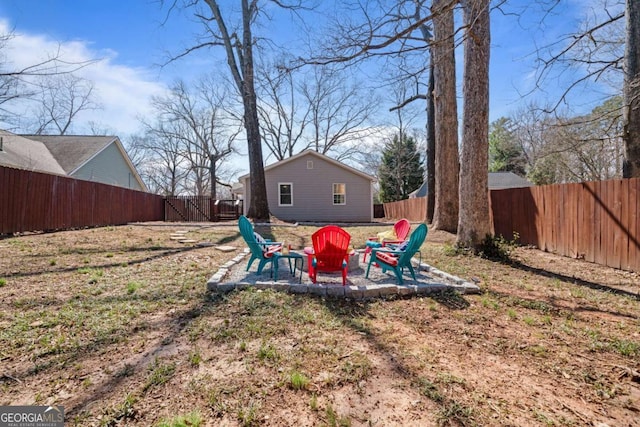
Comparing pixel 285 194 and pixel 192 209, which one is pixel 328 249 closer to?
pixel 285 194

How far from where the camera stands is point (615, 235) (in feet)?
16.9

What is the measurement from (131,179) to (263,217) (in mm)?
14689

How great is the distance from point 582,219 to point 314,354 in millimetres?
6238

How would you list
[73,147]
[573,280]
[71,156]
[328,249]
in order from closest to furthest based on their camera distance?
[328,249] < [573,280] < [71,156] < [73,147]

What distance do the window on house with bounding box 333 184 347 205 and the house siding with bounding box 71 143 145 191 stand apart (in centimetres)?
1393

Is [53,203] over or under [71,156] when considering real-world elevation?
under

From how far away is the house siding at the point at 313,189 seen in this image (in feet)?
55.4

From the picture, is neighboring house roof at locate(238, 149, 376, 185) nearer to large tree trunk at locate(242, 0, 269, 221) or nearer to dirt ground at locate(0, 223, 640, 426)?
large tree trunk at locate(242, 0, 269, 221)

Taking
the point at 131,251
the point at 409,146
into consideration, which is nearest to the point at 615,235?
the point at 131,251

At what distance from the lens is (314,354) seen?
233cm

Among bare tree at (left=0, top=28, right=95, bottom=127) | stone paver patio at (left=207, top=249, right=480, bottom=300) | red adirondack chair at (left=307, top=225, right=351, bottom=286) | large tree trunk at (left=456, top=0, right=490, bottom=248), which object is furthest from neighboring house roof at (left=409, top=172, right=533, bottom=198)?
bare tree at (left=0, top=28, right=95, bottom=127)

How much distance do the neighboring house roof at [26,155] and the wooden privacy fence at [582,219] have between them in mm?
18384

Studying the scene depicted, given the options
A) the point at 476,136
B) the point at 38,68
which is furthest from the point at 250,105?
the point at 476,136
